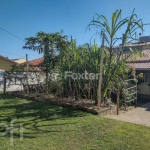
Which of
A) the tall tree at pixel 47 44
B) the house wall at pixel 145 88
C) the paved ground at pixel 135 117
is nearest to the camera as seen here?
the paved ground at pixel 135 117

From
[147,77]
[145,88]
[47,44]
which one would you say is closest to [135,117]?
[145,88]

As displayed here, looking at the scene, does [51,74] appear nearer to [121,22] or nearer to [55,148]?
[121,22]

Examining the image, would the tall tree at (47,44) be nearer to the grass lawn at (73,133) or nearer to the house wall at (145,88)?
the grass lawn at (73,133)

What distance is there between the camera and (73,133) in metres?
4.25

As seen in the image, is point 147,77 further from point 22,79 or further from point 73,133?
point 22,79

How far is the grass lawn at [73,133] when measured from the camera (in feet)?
11.6

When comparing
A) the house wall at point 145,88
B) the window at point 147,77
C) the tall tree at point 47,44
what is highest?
the tall tree at point 47,44

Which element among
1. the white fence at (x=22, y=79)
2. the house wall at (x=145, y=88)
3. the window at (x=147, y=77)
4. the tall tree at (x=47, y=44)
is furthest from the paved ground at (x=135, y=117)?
the white fence at (x=22, y=79)

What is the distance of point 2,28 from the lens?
12938 mm

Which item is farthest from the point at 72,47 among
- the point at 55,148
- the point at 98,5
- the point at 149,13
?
the point at 55,148

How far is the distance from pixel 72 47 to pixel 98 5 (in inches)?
97.0

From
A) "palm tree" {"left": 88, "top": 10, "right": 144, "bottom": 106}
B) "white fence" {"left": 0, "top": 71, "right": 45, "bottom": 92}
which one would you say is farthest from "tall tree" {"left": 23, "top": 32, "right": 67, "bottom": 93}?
"palm tree" {"left": 88, "top": 10, "right": 144, "bottom": 106}

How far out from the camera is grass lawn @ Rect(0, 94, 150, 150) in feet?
11.6

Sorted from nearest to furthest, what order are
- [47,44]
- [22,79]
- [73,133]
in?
[73,133] < [47,44] < [22,79]
